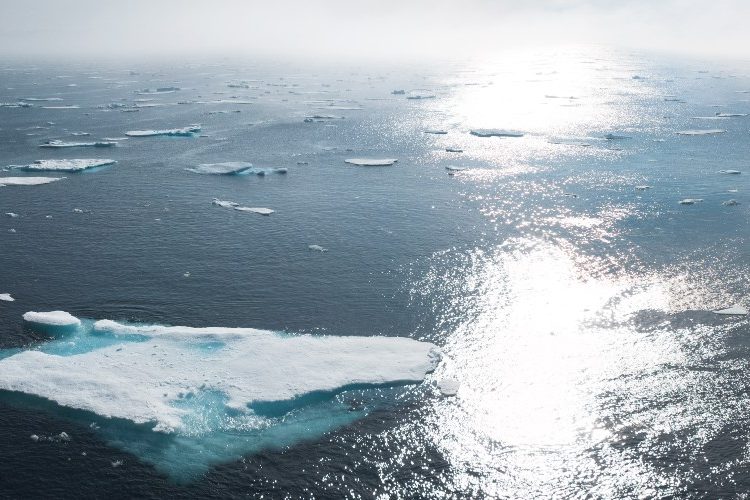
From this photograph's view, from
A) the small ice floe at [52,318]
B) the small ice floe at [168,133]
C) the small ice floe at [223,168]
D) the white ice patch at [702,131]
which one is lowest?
the small ice floe at [52,318]

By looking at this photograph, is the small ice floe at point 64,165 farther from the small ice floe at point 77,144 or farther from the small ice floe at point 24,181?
the small ice floe at point 77,144

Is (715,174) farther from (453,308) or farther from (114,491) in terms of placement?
(114,491)

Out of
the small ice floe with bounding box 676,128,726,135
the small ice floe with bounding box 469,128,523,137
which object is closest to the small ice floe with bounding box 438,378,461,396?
the small ice floe with bounding box 469,128,523,137

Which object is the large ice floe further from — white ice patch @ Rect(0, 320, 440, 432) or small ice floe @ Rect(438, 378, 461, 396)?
small ice floe @ Rect(438, 378, 461, 396)

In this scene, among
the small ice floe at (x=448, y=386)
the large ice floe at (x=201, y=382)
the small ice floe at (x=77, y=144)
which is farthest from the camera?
the small ice floe at (x=77, y=144)

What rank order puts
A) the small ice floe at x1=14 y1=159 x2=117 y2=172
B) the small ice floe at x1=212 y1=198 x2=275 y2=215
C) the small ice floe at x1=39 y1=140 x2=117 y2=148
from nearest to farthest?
1. the small ice floe at x1=212 y1=198 x2=275 y2=215
2. the small ice floe at x1=14 y1=159 x2=117 y2=172
3. the small ice floe at x1=39 y1=140 x2=117 y2=148

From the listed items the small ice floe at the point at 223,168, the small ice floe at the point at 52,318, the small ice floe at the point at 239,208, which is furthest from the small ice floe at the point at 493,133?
the small ice floe at the point at 52,318

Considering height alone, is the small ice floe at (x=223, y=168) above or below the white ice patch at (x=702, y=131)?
below

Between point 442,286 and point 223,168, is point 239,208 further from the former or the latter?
point 442,286
